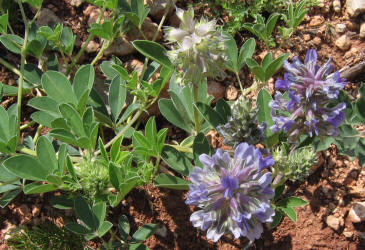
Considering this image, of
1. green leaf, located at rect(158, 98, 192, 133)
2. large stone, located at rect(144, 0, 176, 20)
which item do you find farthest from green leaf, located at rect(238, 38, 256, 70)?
large stone, located at rect(144, 0, 176, 20)

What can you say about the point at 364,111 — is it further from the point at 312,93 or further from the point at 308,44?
the point at 308,44

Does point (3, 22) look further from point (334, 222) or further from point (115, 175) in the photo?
point (334, 222)

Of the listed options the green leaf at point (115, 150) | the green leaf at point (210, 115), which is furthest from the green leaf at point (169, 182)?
the green leaf at point (210, 115)

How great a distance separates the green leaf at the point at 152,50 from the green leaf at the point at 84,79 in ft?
2.04

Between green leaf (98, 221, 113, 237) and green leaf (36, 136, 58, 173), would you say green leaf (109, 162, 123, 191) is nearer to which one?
green leaf (98, 221, 113, 237)

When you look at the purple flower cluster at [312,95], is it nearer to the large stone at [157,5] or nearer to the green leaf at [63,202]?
the green leaf at [63,202]

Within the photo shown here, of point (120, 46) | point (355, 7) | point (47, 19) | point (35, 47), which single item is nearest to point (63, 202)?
point (35, 47)

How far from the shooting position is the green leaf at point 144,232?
336cm

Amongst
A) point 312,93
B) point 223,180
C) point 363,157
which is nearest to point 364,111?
point 363,157

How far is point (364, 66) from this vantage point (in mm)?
3887

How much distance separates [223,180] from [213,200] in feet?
0.75

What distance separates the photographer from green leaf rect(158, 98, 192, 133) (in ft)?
11.2

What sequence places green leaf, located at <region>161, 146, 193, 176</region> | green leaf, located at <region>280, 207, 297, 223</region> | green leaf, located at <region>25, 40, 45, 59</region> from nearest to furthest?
green leaf, located at <region>280, 207, 297, 223</region>, green leaf, located at <region>161, 146, 193, 176</region>, green leaf, located at <region>25, 40, 45, 59</region>

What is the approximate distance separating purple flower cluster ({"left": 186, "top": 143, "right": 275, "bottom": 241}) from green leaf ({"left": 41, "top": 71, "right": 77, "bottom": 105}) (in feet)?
4.50
